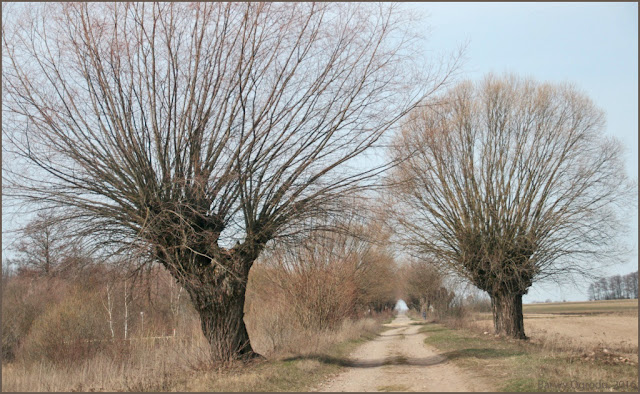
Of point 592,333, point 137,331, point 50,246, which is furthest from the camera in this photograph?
point 592,333

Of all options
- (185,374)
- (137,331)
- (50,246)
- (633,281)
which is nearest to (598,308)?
(633,281)

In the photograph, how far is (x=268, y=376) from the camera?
35.0ft

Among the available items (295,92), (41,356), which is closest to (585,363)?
(295,92)

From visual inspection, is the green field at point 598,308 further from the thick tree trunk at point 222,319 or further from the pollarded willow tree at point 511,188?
the thick tree trunk at point 222,319

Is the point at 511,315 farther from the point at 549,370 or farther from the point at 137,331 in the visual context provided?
the point at 137,331

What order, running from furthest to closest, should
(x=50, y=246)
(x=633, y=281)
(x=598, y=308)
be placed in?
(x=598, y=308) < (x=633, y=281) < (x=50, y=246)

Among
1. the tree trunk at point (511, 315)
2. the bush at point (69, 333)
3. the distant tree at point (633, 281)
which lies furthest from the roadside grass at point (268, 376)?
the distant tree at point (633, 281)

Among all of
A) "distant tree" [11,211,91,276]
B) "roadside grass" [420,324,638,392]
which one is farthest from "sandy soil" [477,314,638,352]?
"distant tree" [11,211,91,276]

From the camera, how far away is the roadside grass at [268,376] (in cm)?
973

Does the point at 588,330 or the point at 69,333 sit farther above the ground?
the point at 69,333

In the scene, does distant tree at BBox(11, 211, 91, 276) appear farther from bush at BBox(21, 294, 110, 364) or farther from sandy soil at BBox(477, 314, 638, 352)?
sandy soil at BBox(477, 314, 638, 352)

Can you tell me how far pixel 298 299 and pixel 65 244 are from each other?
46.8 ft

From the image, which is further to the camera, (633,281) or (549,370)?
(633,281)

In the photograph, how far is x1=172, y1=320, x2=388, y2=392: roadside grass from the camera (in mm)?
9734
